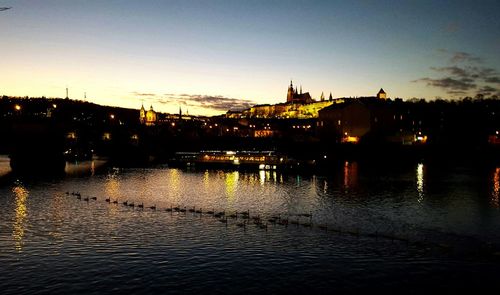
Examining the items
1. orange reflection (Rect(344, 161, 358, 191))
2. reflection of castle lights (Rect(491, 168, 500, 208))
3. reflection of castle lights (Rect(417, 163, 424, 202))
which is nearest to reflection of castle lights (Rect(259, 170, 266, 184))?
orange reflection (Rect(344, 161, 358, 191))

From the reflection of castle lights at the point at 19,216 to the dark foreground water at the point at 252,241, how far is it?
0.15 meters

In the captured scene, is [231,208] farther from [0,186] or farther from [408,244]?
[0,186]

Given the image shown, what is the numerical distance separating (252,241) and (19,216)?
92.5ft

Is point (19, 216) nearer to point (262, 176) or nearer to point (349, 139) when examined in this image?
point (262, 176)

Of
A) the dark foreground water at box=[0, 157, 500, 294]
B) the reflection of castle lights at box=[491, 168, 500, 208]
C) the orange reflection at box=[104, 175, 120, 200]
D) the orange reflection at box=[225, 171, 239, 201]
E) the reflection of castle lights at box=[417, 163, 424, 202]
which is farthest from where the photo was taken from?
the orange reflection at box=[225, 171, 239, 201]

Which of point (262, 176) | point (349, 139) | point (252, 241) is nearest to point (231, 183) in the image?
point (262, 176)

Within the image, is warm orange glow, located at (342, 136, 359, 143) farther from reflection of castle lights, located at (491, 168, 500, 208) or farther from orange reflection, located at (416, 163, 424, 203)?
reflection of castle lights, located at (491, 168, 500, 208)

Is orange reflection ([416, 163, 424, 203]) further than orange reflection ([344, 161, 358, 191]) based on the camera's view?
No

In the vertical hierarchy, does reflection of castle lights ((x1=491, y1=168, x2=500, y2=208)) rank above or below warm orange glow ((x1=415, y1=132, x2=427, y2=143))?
below

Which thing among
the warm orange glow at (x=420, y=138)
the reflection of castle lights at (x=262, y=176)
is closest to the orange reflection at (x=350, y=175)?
the reflection of castle lights at (x=262, y=176)

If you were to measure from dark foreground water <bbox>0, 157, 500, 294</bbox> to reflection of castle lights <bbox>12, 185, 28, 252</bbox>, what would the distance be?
155mm

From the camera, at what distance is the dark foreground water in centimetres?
3080

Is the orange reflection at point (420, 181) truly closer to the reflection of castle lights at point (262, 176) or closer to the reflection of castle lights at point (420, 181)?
the reflection of castle lights at point (420, 181)

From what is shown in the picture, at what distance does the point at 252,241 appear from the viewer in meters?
41.0
